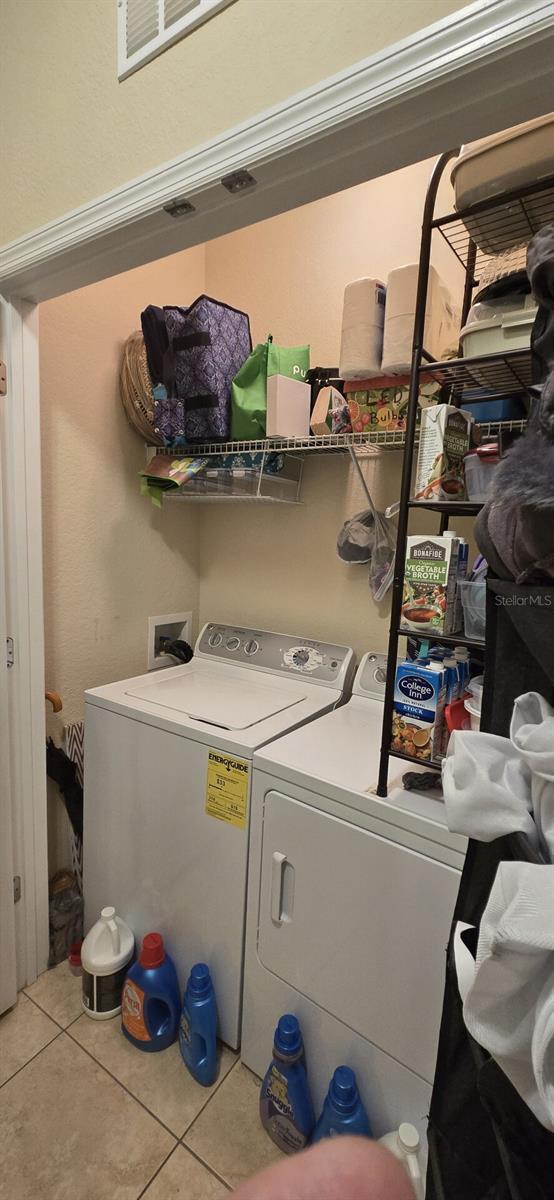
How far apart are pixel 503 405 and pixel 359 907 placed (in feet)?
3.83

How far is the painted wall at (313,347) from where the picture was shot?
5.52ft

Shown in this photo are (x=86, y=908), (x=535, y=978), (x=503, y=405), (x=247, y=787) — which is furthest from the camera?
Answer: (x=86, y=908)

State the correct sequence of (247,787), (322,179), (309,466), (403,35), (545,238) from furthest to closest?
(309,466)
(247,787)
(322,179)
(403,35)
(545,238)

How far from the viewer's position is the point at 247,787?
131 cm

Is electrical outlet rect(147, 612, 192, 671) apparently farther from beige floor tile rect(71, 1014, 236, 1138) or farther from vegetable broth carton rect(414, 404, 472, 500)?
vegetable broth carton rect(414, 404, 472, 500)

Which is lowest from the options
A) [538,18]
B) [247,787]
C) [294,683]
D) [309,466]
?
[247,787]

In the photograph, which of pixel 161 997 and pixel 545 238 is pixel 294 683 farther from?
pixel 545 238

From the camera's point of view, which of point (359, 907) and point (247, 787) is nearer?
point (359, 907)

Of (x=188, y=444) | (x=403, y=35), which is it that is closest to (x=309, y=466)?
(x=188, y=444)

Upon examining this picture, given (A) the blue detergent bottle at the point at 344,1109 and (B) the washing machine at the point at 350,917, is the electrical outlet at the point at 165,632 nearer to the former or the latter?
(B) the washing machine at the point at 350,917

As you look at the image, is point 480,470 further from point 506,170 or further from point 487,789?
point 487,789

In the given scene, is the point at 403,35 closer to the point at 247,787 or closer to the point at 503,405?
the point at 503,405

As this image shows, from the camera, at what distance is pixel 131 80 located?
968 mm

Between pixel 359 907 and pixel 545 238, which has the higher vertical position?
pixel 545 238
